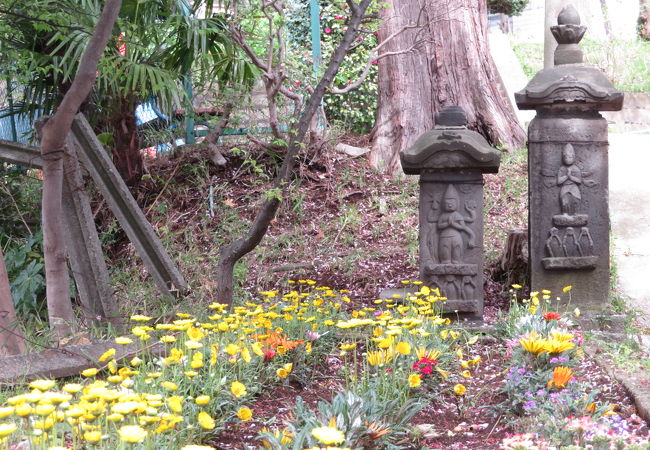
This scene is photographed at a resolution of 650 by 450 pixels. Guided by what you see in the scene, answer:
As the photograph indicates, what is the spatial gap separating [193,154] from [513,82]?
664 cm

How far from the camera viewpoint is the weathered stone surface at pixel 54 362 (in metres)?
3.36

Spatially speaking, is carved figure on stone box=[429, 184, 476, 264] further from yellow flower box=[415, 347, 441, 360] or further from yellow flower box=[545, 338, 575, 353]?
yellow flower box=[545, 338, 575, 353]

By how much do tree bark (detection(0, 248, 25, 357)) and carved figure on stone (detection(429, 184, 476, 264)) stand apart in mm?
2558

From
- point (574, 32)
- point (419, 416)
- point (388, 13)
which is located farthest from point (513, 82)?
point (419, 416)

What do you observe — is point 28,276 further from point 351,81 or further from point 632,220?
point 351,81

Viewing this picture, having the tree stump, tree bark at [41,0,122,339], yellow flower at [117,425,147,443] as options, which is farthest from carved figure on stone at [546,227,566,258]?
yellow flower at [117,425,147,443]

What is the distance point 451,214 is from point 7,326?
2684 mm

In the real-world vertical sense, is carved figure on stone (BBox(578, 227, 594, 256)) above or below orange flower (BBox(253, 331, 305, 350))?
above

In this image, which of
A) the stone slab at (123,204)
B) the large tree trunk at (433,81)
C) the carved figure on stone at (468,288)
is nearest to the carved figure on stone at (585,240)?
the carved figure on stone at (468,288)

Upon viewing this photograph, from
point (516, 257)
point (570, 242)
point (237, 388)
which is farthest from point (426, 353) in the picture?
point (516, 257)

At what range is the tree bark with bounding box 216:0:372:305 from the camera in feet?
14.4

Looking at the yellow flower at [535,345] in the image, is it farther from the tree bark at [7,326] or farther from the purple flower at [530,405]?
the tree bark at [7,326]

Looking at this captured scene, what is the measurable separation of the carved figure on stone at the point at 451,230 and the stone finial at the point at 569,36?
3.76 feet

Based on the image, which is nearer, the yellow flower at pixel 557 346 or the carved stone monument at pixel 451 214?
the yellow flower at pixel 557 346
